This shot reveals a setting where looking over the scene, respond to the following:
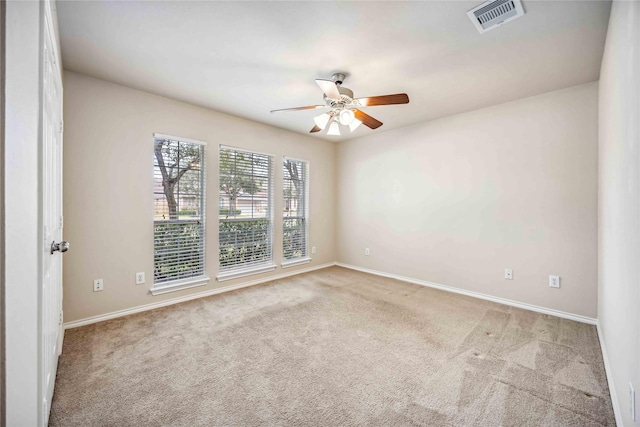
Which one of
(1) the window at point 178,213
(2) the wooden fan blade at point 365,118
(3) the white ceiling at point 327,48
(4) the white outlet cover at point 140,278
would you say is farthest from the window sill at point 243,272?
(2) the wooden fan blade at point 365,118

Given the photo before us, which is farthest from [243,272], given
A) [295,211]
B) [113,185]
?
[113,185]

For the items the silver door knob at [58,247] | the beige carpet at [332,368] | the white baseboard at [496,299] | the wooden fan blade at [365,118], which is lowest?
the beige carpet at [332,368]

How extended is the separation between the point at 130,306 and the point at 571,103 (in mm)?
5284

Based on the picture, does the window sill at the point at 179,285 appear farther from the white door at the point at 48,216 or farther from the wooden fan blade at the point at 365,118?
the wooden fan blade at the point at 365,118

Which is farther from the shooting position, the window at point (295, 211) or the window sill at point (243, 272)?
the window at point (295, 211)

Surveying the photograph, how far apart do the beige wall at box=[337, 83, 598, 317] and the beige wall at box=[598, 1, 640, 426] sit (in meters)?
1.09

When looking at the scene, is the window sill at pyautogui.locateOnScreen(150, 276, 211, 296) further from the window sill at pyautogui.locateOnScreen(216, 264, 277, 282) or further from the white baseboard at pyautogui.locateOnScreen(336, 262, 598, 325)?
the white baseboard at pyautogui.locateOnScreen(336, 262, 598, 325)

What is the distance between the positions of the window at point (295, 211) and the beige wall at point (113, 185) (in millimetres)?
1293

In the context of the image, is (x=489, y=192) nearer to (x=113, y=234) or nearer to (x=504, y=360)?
(x=504, y=360)

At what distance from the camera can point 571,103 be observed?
9.68 feet

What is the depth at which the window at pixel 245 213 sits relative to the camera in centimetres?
389

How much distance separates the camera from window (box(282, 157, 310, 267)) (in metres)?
4.71

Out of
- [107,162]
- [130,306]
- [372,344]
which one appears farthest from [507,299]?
[107,162]

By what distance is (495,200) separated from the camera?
3.51 metres
